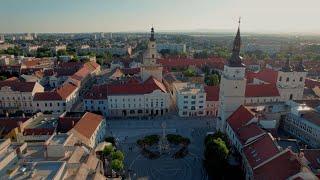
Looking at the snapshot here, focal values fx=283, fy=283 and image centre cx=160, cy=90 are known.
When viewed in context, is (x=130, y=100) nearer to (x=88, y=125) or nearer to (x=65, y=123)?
(x=88, y=125)

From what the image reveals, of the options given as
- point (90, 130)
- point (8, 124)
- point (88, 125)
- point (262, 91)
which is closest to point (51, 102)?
point (8, 124)

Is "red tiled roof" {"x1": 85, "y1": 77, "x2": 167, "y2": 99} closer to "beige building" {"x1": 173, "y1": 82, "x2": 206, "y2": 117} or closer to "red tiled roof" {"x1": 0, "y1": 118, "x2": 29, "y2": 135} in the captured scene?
"beige building" {"x1": 173, "y1": 82, "x2": 206, "y2": 117}

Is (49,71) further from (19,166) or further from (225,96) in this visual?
(19,166)

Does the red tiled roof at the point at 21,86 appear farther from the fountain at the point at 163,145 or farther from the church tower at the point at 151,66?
the fountain at the point at 163,145

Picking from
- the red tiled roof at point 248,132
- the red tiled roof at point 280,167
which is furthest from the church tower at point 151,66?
the red tiled roof at point 280,167

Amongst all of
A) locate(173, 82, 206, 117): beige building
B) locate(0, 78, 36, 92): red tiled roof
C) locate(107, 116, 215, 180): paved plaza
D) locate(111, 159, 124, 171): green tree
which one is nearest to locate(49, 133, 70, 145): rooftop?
locate(111, 159, 124, 171): green tree
